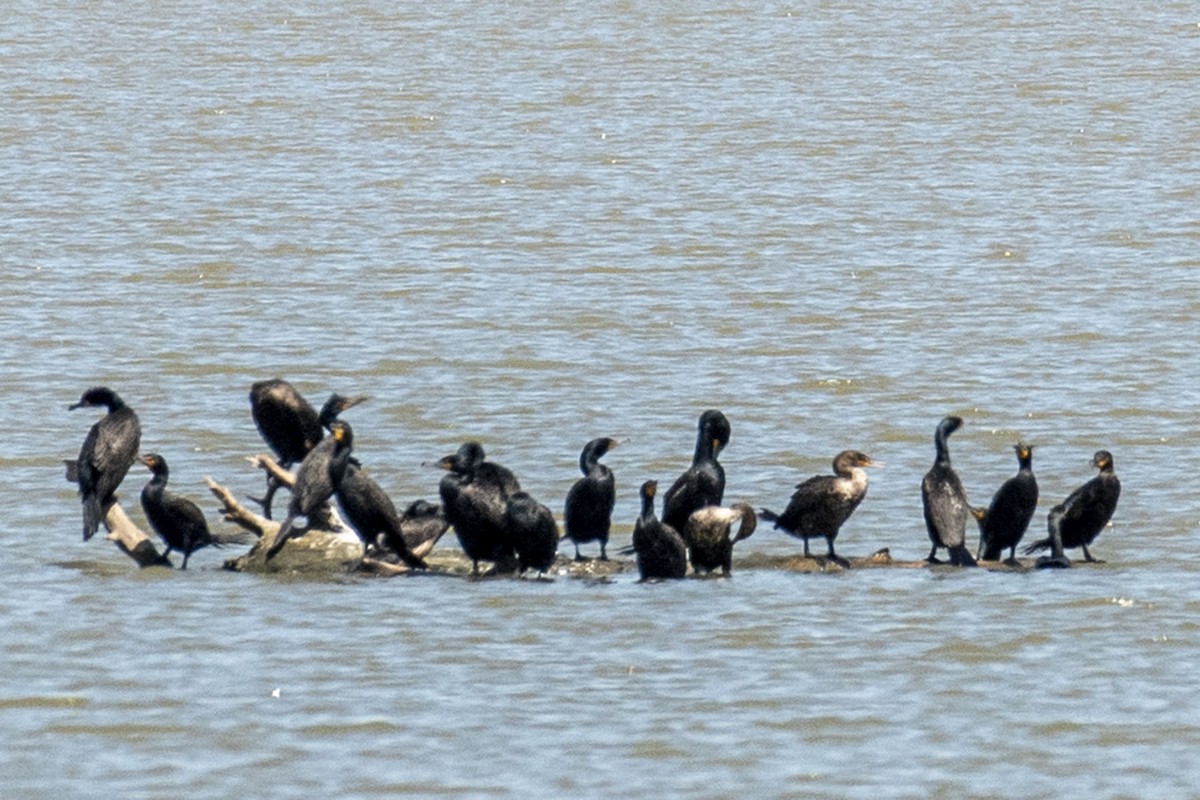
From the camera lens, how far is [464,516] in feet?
54.7

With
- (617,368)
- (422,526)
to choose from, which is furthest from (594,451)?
(617,368)

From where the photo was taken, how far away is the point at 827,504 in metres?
17.0

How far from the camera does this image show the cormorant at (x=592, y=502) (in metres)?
17.0

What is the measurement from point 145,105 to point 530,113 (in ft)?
23.1

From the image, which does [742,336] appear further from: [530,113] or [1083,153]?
[530,113]

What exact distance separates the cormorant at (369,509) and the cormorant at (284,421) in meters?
0.97

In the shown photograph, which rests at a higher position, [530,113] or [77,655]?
[530,113]

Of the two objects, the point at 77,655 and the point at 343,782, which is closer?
the point at 343,782

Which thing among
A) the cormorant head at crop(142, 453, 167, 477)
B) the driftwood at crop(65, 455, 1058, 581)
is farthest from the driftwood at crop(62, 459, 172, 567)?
the cormorant head at crop(142, 453, 167, 477)

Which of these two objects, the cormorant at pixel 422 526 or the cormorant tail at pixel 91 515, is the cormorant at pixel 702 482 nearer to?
the cormorant at pixel 422 526

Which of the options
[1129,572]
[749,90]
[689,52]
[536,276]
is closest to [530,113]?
[749,90]

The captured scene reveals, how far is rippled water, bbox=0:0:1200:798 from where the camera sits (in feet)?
44.2

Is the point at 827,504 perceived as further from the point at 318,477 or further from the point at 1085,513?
the point at 318,477

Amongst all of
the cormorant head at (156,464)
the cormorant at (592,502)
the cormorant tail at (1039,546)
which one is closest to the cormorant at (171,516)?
the cormorant head at (156,464)
